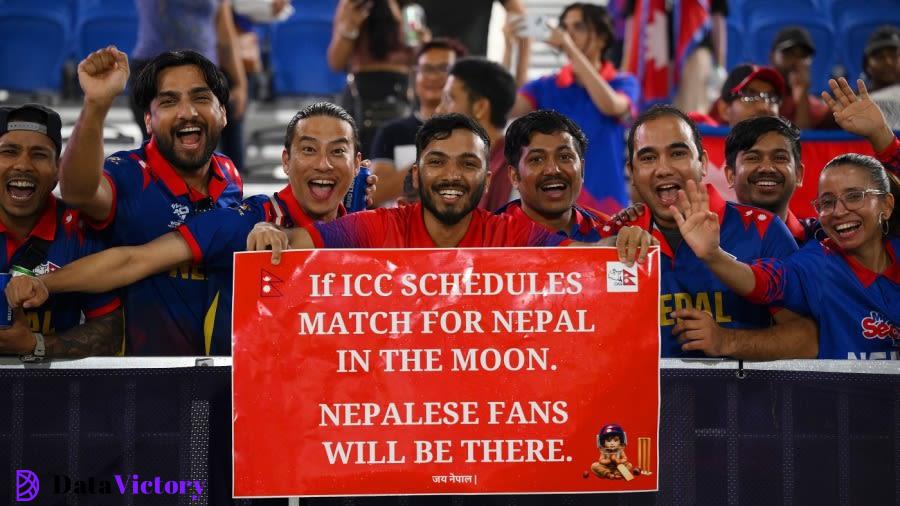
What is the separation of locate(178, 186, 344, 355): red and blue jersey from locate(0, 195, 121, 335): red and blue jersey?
1.01 feet

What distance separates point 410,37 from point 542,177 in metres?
3.07

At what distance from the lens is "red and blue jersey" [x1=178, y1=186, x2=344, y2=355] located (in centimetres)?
384

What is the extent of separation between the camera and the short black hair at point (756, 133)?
464 cm

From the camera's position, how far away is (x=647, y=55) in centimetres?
795

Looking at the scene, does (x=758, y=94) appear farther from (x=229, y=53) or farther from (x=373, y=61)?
(x=229, y=53)

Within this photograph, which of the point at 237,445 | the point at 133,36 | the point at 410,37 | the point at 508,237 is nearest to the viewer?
the point at 237,445

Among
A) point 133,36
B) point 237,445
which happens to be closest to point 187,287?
point 237,445

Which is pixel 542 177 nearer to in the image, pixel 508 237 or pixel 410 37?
pixel 508 237

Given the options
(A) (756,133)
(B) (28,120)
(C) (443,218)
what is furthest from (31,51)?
(C) (443,218)

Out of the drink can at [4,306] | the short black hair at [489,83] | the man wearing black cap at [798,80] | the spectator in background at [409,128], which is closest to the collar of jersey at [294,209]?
the drink can at [4,306]

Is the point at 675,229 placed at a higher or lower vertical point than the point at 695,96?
lower

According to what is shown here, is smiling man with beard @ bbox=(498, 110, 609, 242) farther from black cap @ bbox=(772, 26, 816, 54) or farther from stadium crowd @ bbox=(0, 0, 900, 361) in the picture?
black cap @ bbox=(772, 26, 816, 54)

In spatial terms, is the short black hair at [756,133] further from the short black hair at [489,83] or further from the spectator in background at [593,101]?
the spectator in background at [593,101]

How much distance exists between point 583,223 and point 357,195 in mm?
806
